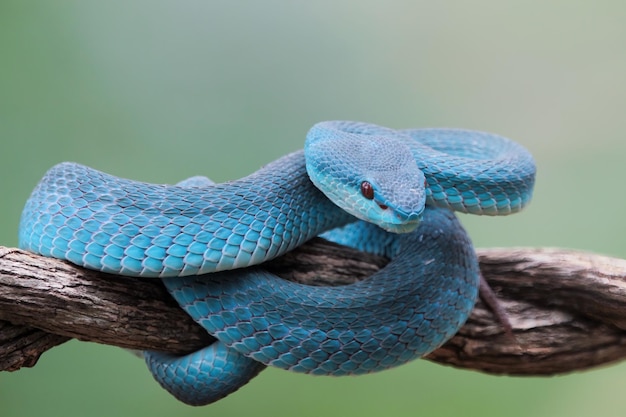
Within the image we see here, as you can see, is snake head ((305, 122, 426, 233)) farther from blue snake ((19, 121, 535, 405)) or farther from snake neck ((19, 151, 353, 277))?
snake neck ((19, 151, 353, 277))

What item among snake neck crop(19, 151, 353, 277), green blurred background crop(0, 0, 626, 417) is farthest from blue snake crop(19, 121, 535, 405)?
green blurred background crop(0, 0, 626, 417)

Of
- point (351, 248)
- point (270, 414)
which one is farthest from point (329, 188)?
point (270, 414)

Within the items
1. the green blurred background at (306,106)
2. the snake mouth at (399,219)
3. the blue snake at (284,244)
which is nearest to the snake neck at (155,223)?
the blue snake at (284,244)

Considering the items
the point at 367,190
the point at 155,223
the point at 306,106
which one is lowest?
the point at 155,223

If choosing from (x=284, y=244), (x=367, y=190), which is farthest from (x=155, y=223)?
(x=367, y=190)

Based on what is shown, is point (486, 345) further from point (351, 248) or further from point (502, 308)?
point (351, 248)

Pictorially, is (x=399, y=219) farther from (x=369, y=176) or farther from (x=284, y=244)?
(x=284, y=244)

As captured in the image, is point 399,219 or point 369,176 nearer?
point 399,219

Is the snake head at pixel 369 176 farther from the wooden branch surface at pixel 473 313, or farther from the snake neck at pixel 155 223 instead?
the wooden branch surface at pixel 473 313
